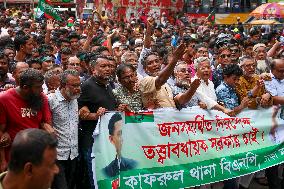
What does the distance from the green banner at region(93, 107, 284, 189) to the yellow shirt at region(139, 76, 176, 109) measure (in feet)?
0.33

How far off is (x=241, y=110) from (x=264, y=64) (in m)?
2.61

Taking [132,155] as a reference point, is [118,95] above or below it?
above

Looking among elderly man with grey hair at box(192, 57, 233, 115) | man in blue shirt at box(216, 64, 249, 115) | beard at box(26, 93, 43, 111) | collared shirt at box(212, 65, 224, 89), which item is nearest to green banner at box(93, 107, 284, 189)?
elderly man with grey hair at box(192, 57, 233, 115)

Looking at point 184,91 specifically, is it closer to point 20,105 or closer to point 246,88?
point 246,88

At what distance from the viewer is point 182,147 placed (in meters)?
5.63

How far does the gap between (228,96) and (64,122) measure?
2.10 meters

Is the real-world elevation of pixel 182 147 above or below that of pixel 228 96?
below

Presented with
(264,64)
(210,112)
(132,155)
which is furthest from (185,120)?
(264,64)

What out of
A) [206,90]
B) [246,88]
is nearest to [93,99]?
[206,90]

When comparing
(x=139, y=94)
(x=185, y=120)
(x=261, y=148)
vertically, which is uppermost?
(x=139, y=94)

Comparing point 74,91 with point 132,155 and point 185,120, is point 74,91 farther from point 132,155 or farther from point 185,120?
point 185,120

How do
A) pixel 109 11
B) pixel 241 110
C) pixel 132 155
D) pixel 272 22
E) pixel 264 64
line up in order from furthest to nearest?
pixel 109 11 < pixel 272 22 < pixel 264 64 < pixel 241 110 < pixel 132 155

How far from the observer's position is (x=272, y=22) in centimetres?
2234

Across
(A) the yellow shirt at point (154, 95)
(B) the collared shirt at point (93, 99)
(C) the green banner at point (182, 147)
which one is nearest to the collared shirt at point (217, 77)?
(C) the green banner at point (182, 147)
